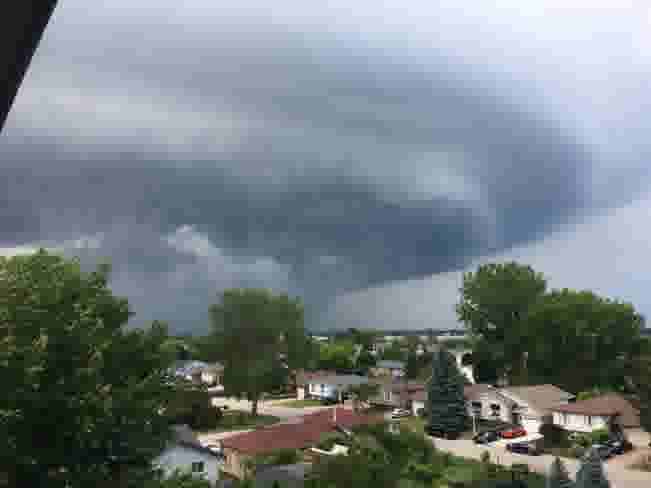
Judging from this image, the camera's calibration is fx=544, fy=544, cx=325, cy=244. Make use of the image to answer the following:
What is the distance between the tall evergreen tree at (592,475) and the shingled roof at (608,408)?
69.0ft

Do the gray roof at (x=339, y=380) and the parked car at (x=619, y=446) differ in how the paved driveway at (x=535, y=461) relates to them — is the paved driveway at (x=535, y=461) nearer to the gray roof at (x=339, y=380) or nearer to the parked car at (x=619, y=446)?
the parked car at (x=619, y=446)

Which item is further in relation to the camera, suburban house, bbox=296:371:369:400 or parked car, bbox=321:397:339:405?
suburban house, bbox=296:371:369:400

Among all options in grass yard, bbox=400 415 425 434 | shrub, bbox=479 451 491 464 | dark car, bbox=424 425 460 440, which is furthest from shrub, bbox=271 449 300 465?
dark car, bbox=424 425 460 440

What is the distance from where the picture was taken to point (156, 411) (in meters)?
17.1

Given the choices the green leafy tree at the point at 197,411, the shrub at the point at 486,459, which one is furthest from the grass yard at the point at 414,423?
the green leafy tree at the point at 197,411

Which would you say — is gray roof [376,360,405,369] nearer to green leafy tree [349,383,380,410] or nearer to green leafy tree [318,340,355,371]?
green leafy tree [318,340,355,371]

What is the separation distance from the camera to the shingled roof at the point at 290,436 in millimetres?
38969

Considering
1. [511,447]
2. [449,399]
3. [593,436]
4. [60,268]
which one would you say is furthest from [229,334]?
[60,268]

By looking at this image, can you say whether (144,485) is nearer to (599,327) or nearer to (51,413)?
(51,413)

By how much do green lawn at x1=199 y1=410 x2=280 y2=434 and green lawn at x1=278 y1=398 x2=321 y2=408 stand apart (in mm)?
10811

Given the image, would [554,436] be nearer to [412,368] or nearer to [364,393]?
[364,393]

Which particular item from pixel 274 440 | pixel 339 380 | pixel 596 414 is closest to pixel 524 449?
pixel 596 414

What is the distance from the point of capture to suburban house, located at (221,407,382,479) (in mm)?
38656

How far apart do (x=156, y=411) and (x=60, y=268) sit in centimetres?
557
